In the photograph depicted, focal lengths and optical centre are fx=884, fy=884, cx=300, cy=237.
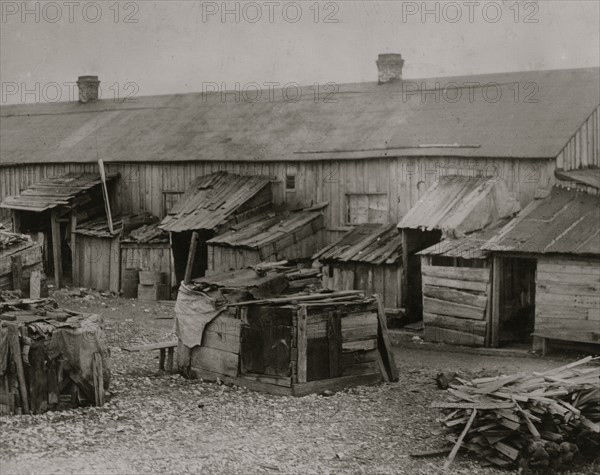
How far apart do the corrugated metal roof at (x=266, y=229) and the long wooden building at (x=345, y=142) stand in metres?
0.70

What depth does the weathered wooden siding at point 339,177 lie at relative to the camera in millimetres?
23906

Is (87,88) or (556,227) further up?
(87,88)

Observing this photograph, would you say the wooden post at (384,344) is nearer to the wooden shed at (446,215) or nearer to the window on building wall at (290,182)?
the wooden shed at (446,215)

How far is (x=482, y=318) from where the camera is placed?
2153cm

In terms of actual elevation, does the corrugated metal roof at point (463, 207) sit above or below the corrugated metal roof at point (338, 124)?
below

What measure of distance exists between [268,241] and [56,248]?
980cm

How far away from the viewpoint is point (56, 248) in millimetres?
32062

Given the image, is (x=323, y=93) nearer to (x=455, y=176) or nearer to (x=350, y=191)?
(x=350, y=191)

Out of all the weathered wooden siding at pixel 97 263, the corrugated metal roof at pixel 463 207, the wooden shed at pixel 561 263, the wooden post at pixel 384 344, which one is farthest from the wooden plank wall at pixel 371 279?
the weathered wooden siding at pixel 97 263

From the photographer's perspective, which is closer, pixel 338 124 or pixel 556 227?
pixel 556 227

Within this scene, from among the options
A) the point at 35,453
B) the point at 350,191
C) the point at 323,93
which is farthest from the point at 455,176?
the point at 35,453

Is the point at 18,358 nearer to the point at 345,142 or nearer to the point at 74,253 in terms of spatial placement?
the point at 345,142

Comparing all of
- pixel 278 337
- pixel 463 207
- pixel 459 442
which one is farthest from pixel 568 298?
pixel 459 442

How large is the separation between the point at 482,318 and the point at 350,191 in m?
7.30
